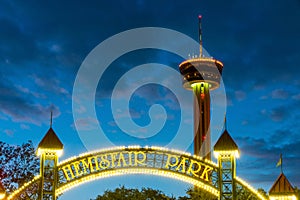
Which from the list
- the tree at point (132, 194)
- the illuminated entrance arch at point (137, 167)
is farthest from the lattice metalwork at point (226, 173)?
the tree at point (132, 194)

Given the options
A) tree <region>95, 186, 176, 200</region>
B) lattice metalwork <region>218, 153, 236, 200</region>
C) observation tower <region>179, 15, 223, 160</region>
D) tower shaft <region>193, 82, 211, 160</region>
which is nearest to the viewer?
lattice metalwork <region>218, 153, 236, 200</region>

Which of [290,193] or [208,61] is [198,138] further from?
[290,193]

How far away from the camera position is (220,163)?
74.9 feet

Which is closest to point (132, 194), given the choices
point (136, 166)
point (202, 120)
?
point (136, 166)

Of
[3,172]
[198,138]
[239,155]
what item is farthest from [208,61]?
[239,155]

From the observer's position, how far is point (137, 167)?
77.0 feet

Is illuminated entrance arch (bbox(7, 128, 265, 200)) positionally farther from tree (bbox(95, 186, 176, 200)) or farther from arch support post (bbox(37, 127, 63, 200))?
tree (bbox(95, 186, 176, 200))

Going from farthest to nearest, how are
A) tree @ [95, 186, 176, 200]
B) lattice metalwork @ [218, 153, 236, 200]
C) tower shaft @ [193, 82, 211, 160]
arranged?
tower shaft @ [193, 82, 211, 160], tree @ [95, 186, 176, 200], lattice metalwork @ [218, 153, 236, 200]

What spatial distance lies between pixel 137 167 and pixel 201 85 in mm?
74265

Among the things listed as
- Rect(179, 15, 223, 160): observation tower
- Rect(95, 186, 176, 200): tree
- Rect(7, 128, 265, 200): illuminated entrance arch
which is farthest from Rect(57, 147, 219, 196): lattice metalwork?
Rect(179, 15, 223, 160): observation tower

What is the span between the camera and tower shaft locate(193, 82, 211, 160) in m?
95.9

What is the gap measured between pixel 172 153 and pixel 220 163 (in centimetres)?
236

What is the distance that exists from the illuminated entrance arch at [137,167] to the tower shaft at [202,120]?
7211cm

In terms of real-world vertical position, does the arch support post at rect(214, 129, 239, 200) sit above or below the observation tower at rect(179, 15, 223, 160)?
below
